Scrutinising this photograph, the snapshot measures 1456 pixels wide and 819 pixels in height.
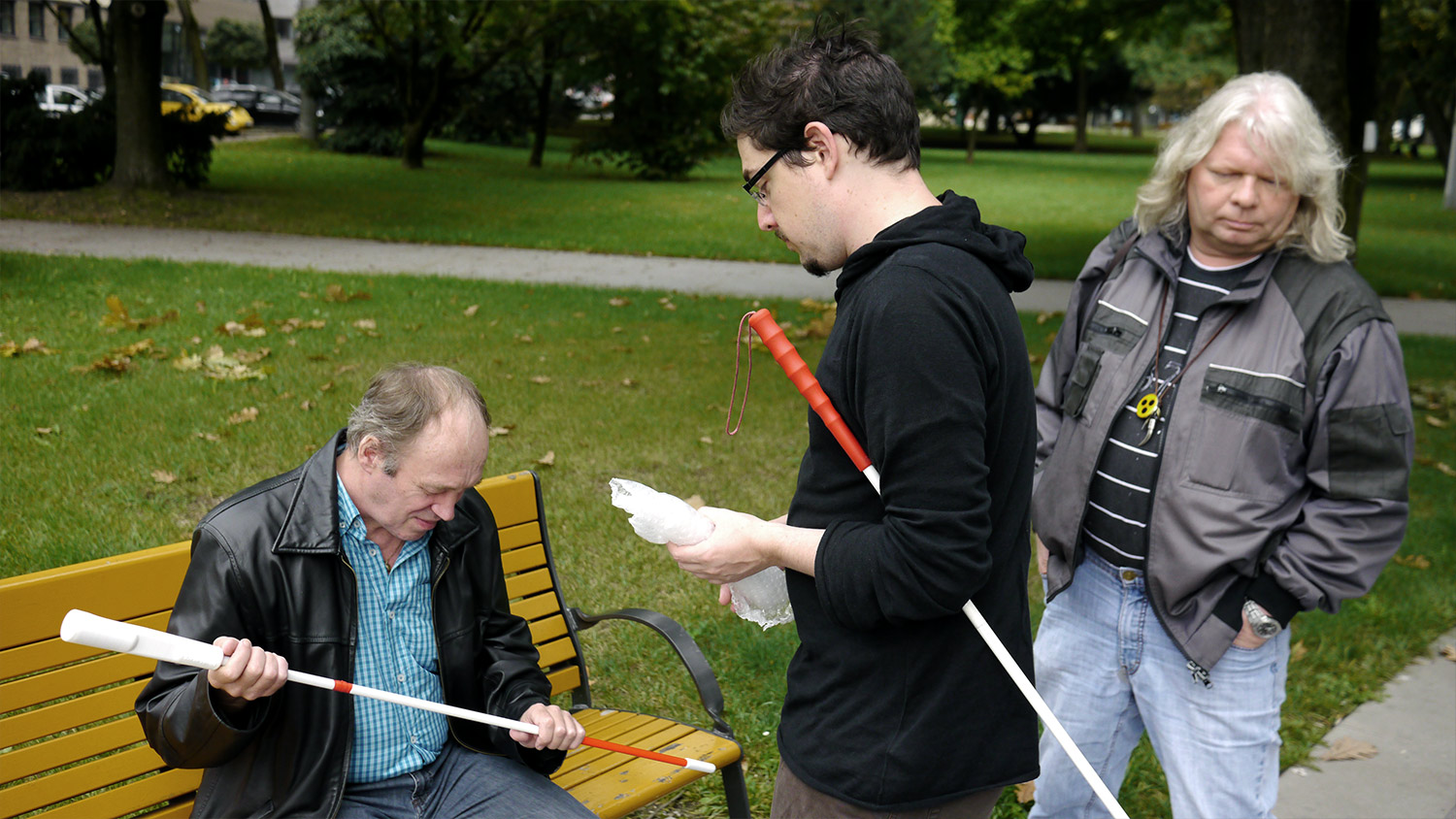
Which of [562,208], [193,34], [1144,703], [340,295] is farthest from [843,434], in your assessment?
[193,34]

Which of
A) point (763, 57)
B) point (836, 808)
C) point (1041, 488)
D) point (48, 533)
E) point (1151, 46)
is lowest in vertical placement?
point (48, 533)

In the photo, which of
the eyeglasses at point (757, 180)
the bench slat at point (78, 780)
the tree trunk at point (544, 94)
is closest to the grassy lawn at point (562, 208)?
the tree trunk at point (544, 94)

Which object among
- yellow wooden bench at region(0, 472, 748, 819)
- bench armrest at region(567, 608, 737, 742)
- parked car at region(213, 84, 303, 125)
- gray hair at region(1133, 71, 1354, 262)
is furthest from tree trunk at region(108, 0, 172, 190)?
parked car at region(213, 84, 303, 125)

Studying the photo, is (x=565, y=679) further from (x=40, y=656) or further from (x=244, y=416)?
(x=244, y=416)

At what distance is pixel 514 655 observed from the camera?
2.93 metres

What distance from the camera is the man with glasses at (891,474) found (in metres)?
1.74

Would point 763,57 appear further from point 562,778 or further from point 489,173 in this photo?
point 489,173

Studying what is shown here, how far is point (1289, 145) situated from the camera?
262 centimetres

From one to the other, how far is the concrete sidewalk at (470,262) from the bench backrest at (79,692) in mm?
9003

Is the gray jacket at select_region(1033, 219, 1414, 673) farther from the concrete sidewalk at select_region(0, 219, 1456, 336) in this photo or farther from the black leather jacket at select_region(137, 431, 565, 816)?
the concrete sidewalk at select_region(0, 219, 1456, 336)

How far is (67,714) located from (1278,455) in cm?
265

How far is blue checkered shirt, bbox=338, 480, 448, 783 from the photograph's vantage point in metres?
2.65

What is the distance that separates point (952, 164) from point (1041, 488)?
39.5 metres

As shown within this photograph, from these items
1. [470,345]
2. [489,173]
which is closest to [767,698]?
[470,345]
